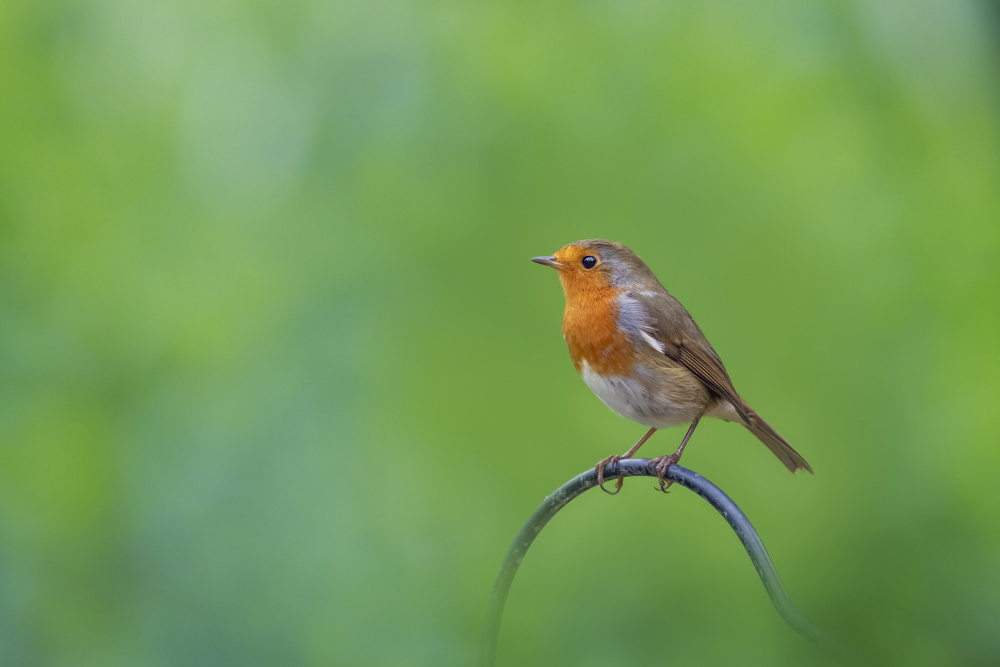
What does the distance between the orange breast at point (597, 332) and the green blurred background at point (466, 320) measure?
1.53 meters

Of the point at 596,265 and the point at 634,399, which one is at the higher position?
the point at 596,265

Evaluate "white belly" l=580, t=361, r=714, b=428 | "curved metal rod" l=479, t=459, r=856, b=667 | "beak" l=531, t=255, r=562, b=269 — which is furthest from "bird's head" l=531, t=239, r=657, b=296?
"curved metal rod" l=479, t=459, r=856, b=667

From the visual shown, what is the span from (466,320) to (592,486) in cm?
261

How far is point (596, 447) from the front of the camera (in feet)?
14.4

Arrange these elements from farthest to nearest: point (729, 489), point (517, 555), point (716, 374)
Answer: point (729, 489) → point (716, 374) → point (517, 555)

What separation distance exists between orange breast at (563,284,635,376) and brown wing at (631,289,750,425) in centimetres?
10

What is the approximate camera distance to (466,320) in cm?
468

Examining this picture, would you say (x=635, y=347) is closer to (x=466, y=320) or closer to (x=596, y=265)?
(x=596, y=265)

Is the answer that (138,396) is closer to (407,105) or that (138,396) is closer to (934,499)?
(407,105)

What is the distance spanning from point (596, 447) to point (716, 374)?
1.52 m

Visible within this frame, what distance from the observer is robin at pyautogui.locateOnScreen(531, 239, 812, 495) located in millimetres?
→ 2727

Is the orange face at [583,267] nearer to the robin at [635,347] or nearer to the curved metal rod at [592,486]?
the robin at [635,347]

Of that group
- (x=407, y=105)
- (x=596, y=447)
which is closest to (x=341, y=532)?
(x=596, y=447)

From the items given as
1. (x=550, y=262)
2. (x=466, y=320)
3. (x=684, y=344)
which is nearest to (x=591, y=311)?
(x=550, y=262)
